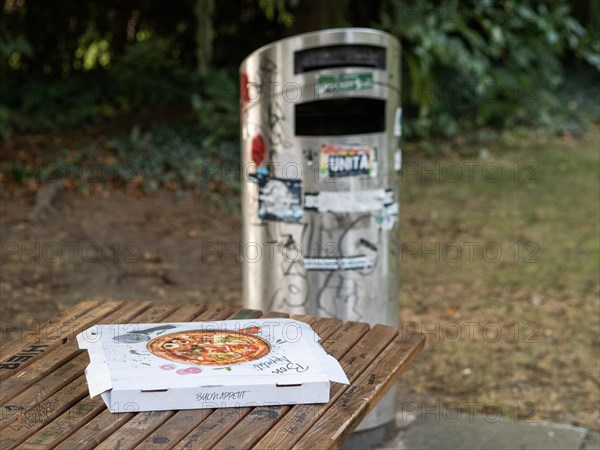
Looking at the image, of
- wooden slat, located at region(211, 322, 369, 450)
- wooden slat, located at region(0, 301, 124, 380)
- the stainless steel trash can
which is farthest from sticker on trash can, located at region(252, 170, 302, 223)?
wooden slat, located at region(211, 322, 369, 450)

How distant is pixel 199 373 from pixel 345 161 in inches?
64.4

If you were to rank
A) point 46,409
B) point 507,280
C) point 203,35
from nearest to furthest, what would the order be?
point 46,409 → point 507,280 → point 203,35

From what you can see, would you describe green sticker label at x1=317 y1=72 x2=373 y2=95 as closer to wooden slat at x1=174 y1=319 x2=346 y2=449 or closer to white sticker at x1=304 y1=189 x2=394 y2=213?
white sticker at x1=304 y1=189 x2=394 y2=213

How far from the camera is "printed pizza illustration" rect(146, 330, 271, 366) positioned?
2.18 metres

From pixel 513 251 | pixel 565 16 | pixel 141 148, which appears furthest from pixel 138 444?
pixel 565 16

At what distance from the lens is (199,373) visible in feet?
6.77

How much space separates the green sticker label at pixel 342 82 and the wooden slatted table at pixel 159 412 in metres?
1.21

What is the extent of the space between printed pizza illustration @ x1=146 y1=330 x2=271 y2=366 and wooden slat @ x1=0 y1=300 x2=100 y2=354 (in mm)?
403

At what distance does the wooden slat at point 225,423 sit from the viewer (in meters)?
1.87

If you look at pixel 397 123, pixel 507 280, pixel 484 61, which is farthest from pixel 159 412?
pixel 484 61

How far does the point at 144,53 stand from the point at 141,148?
5.61 ft

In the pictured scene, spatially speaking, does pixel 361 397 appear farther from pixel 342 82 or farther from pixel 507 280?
pixel 507 280

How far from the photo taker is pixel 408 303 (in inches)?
223

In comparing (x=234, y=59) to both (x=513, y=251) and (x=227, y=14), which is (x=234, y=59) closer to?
(x=227, y=14)
